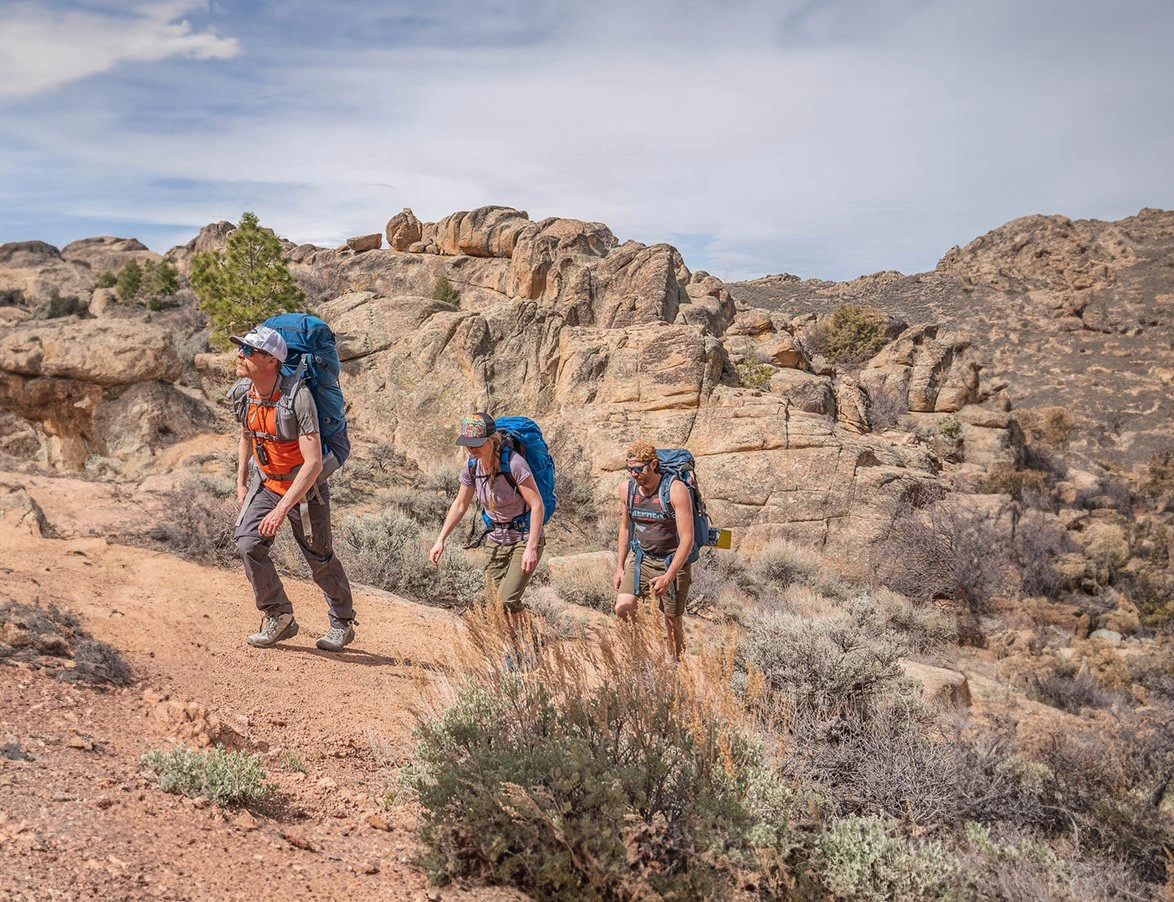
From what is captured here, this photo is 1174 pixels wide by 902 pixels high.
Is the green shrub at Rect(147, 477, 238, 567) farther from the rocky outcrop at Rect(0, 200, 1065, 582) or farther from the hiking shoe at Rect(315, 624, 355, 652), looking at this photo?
the rocky outcrop at Rect(0, 200, 1065, 582)

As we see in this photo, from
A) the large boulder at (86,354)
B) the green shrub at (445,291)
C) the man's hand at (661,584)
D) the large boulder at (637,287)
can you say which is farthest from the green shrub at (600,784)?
the green shrub at (445,291)

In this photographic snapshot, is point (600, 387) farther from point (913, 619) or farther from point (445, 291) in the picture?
point (445, 291)

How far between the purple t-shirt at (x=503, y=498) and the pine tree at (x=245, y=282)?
1861 centimetres

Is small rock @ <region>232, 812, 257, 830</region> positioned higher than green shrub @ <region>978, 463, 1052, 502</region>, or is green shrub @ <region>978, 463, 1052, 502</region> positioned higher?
green shrub @ <region>978, 463, 1052, 502</region>

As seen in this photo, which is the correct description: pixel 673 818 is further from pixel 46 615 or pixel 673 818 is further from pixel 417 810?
pixel 46 615

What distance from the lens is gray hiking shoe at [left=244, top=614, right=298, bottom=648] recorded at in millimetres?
5047

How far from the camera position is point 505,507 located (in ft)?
16.0

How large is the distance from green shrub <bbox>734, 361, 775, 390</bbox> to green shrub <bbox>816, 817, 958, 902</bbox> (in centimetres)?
1359

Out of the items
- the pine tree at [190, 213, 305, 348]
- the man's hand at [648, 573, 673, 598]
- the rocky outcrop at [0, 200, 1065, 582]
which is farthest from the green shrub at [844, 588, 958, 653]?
the pine tree at [190, 213, 305, 348]

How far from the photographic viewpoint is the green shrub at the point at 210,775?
2875 millimetres

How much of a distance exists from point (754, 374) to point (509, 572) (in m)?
13.2

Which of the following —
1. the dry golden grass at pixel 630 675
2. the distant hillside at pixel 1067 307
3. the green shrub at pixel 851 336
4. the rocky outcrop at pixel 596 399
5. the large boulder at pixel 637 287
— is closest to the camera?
the dry golden grass at pixel 630 675

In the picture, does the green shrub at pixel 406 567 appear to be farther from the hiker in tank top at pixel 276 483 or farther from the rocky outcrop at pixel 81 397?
the rocky outcrop at pixel 81 397

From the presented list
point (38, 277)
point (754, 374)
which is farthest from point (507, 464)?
point (38, 277)
